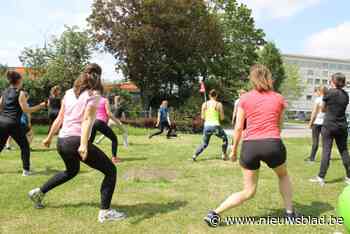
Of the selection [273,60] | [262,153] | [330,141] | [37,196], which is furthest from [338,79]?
[273,60]

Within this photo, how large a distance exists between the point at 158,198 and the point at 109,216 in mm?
1272

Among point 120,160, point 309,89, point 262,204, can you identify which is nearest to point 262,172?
point 262,204

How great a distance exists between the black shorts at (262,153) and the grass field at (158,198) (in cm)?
84

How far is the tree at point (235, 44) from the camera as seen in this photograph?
38156 mm

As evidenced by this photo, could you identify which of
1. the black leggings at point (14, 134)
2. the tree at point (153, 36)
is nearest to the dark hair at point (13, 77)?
the black leggings at point (14, 134)

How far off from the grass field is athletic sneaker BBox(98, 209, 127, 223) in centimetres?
10

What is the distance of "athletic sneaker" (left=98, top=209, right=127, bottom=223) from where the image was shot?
4.66 m

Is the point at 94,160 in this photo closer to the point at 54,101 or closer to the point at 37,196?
the point at 37,196

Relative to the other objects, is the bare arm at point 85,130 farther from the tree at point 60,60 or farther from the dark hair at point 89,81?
the tree at point 60,60

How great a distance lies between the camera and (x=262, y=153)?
167 inches

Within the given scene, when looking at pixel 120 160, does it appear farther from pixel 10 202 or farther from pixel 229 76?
pixel 229 76

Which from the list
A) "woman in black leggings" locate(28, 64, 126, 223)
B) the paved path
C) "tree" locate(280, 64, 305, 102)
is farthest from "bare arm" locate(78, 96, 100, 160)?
"tree" locate(280, 64, 305, 102)

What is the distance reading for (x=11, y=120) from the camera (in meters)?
6.88

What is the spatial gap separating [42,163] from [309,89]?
103180mm
